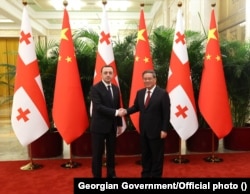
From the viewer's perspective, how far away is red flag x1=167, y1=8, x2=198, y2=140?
4.43m

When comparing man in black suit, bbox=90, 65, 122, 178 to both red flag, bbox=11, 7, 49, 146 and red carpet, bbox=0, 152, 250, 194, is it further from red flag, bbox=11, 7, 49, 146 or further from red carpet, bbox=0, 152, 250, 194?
red flag, bbox=11, 7, 49, 146

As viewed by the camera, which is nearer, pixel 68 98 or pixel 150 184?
pixel 150 184

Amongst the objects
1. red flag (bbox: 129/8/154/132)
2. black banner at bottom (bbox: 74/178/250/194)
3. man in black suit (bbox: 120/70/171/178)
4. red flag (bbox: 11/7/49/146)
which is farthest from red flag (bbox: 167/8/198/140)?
black banner at bottom (bbox: 74/178/250/194)

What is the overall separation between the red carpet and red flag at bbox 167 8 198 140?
49 centimetres

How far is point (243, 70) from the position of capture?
16.5 feet

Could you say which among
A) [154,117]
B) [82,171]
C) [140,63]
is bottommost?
[82,171]

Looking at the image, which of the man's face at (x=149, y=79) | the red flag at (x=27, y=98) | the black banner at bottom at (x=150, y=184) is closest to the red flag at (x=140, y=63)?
the man's face at (x=149, y=79)

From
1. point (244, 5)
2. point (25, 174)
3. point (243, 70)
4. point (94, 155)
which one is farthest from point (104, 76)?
point (244, 5)

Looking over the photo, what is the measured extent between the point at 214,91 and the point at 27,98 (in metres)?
2.50

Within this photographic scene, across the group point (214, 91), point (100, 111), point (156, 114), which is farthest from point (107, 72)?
point (214, 91)

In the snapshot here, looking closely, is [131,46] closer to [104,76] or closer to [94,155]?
[104,76]

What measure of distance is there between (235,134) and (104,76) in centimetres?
268

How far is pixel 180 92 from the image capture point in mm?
4426

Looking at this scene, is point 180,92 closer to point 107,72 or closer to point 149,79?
point 149,79
